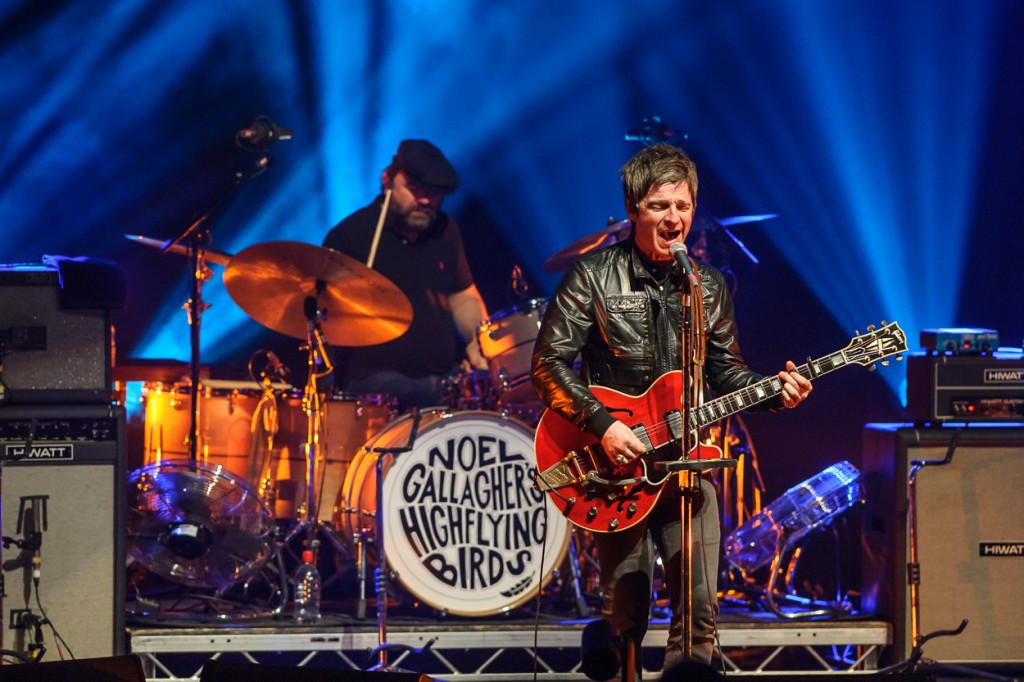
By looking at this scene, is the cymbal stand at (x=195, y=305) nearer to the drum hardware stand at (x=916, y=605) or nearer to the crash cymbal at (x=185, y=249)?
the crash cymbal at (x=185, y=249)

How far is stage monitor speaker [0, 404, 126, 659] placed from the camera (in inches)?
218

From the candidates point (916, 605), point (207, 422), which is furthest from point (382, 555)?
point (916, 605)

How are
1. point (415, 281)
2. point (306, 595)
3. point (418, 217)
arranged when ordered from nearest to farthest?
point (306, 595) → point (418, 217) → point (415, 281)

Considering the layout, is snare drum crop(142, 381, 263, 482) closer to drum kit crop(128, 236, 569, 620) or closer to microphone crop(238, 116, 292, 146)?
drum kit crop(128, 236, 569, 620)

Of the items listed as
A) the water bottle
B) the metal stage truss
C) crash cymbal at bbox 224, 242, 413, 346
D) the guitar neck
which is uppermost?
crash cymbal at bbox 224, 242, 413, 346

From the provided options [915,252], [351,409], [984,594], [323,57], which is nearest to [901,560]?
[984,594]

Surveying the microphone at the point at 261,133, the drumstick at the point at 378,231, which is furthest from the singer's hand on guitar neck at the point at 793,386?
the drumstick at the point at 378,231

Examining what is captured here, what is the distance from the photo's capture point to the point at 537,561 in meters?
6.22

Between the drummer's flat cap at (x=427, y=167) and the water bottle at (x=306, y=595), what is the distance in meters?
2.19

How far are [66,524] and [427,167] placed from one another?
8.81ft

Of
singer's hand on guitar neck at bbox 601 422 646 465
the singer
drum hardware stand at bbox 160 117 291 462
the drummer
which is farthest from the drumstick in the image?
singer's hand on guitar neck at bbox 601 422 646 465

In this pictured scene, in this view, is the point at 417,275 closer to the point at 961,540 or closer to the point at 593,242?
the point at 593,242

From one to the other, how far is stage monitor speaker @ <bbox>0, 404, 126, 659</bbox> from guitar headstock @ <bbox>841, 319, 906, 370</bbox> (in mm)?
3291

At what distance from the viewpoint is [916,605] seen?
5961 millimetres
